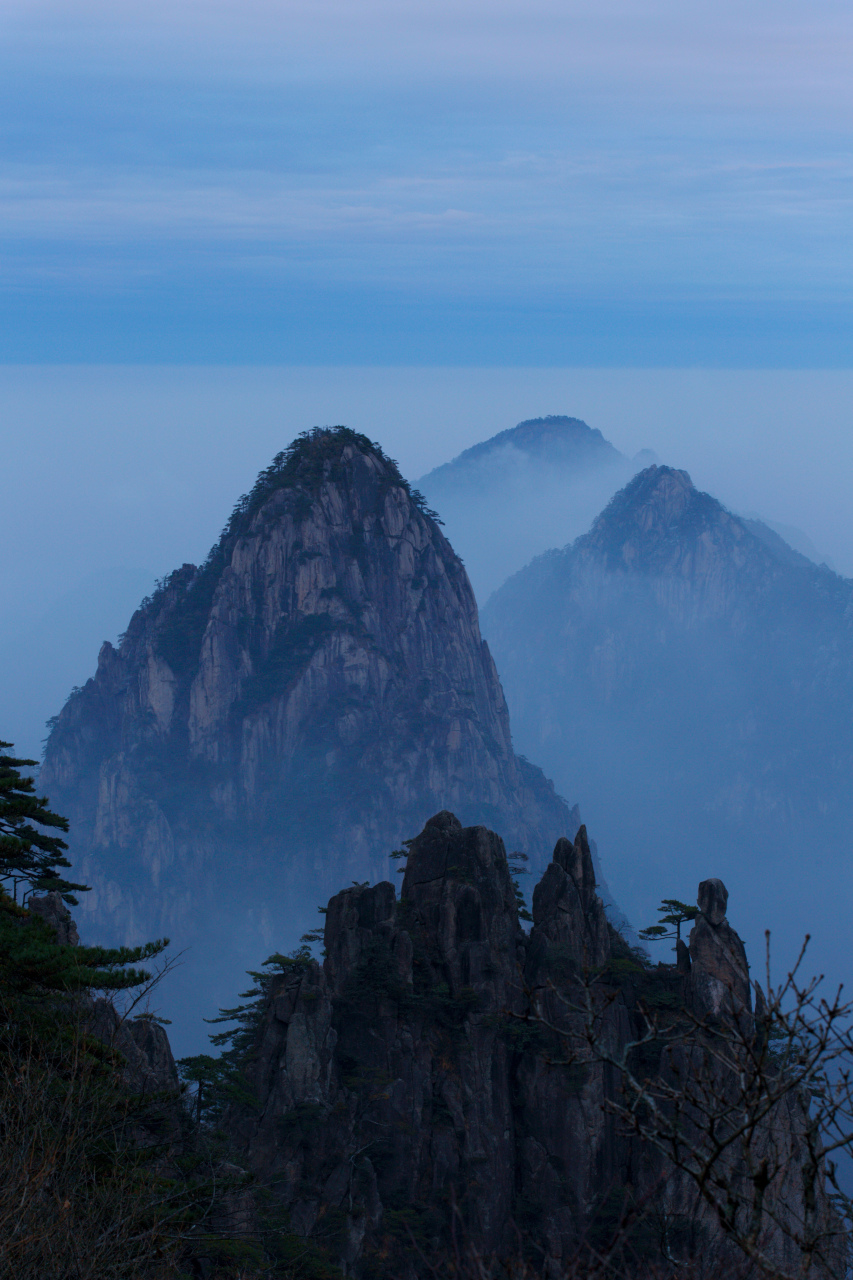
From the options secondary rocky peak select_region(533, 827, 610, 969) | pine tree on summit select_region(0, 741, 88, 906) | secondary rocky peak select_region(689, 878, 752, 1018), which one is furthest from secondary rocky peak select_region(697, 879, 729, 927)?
pine tree on summit select_region(0, 741, 88, 906)

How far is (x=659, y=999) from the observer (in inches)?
1542

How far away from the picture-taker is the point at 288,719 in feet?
523

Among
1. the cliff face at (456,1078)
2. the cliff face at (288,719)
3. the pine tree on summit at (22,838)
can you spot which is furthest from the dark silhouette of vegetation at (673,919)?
the cliff face at (288,719)

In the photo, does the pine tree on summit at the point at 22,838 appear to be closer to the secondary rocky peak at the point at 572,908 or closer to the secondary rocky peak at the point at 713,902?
the secondary rocky peak at the point at 572,908

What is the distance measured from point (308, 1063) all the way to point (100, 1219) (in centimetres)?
2057

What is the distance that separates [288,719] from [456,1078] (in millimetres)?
122441

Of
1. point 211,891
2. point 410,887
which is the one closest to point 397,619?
point 211,891

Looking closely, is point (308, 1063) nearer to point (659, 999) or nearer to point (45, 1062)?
point (659, 999)

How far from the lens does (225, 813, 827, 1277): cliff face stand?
3419 cm

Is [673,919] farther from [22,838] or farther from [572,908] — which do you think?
[22,838]

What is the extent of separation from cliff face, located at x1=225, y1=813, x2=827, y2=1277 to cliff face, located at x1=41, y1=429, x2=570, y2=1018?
116340 millimetres

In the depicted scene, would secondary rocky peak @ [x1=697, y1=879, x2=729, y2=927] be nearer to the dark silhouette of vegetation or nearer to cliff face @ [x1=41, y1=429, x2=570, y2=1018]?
the dark silhouette of vegetation

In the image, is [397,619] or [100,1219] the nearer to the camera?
[100,1219]

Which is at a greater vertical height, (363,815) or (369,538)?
(369,538)
